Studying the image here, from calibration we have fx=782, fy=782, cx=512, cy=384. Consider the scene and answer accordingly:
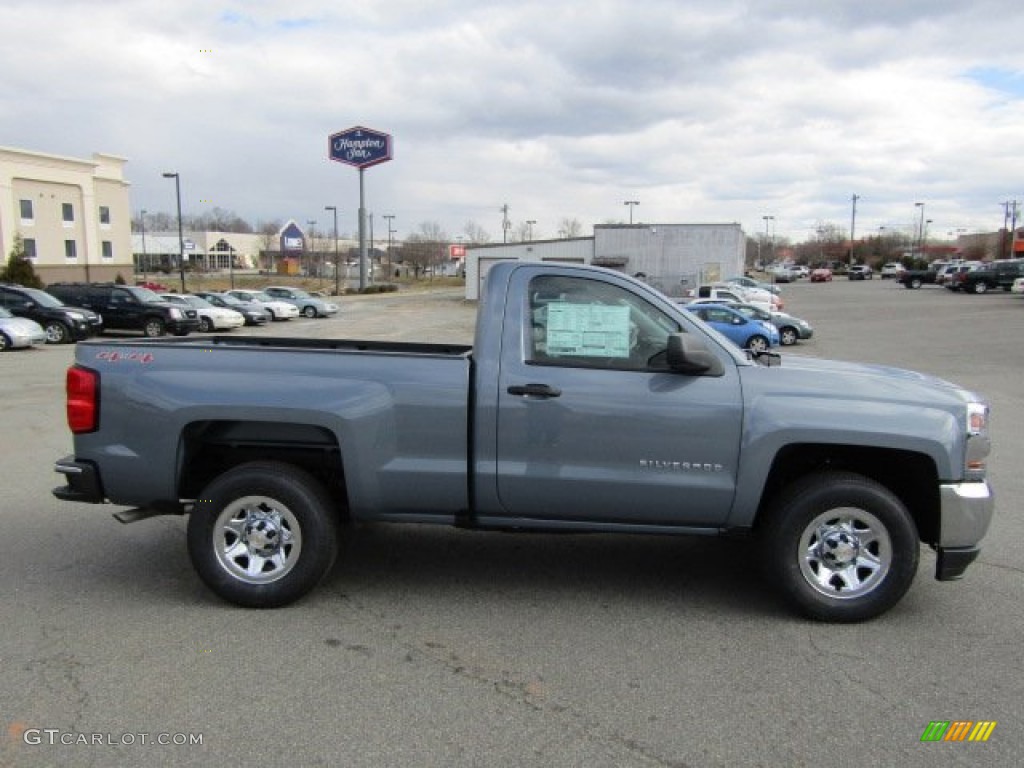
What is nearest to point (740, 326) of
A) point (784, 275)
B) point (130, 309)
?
point (130, 309)

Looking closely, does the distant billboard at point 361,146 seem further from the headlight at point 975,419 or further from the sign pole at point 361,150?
the headlight at point 975,419

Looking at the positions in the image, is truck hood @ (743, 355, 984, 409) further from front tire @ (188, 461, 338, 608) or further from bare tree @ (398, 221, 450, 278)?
bare tree @ (398, 221, 450, 278)

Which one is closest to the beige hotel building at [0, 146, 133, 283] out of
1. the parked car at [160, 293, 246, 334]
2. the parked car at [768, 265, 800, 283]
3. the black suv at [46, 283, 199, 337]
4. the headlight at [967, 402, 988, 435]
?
the parked car at [160, 293, 246, 334]

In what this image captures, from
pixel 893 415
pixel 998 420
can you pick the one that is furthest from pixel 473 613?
pixel 998 420

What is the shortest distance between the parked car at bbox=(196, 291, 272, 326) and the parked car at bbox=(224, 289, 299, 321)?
1075mm

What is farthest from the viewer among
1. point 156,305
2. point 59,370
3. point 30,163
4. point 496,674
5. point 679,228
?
point 30,163

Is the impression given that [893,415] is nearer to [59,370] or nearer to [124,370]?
[124,370]

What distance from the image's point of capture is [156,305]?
26.8 metres

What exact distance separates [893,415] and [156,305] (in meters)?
26.9

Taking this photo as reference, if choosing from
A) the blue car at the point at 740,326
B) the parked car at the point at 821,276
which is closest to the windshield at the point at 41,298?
the blue car at the point at 740,326

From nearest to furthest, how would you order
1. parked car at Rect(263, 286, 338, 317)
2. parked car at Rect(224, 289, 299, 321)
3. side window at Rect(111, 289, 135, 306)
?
side window at Rect(111, 289, 135, 306) < parked car at Rect(224, 289, 299, 321) < parked car at Rect(263, 286, 338, 317)

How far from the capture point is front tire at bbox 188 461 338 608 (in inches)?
168

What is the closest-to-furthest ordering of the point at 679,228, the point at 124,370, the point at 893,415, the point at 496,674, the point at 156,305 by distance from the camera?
the point at 496,674, the point at 893,415, the point at 124,370, the point at 156,305, the point at 679,228

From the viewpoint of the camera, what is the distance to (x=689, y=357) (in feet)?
13.1
